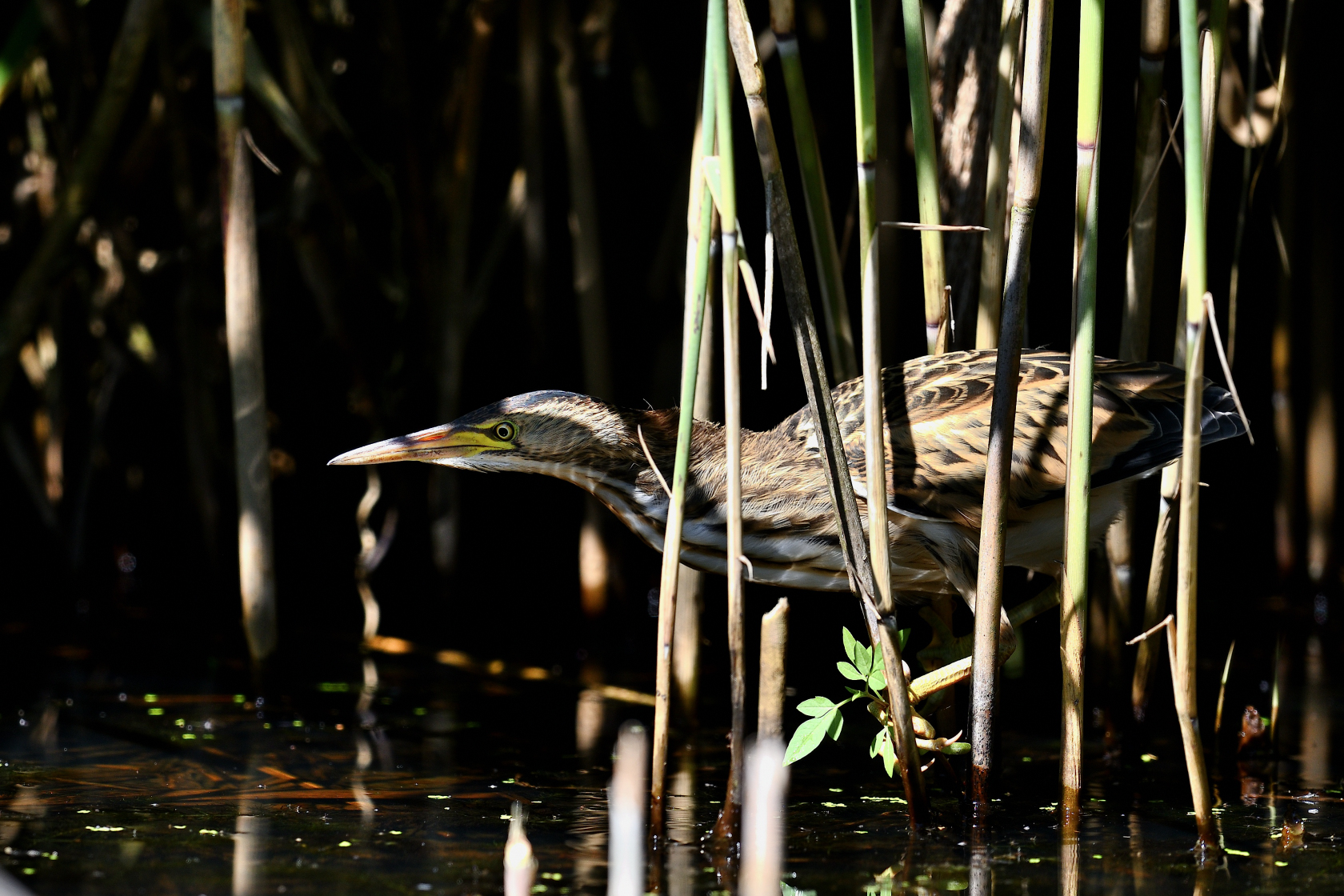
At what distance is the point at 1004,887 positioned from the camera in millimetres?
2355

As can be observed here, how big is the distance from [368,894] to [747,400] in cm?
284

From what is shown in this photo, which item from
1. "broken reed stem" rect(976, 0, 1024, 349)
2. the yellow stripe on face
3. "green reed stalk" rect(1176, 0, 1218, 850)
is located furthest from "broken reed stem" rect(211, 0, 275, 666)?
"green reed stalk" rect(1176, 0, 1218, 850)

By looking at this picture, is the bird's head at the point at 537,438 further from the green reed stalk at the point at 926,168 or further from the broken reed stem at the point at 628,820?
the broken reed stem at the point at 628,820

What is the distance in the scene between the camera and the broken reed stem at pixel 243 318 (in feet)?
10.9

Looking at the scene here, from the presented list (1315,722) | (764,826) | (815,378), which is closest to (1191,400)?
(815,378)

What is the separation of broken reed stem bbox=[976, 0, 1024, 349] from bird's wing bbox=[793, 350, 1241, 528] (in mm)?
152

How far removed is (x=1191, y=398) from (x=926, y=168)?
74 centimetres

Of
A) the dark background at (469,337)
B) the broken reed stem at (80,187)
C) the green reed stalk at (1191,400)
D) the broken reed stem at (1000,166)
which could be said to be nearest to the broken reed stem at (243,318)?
the broken reed stem at (80,187)

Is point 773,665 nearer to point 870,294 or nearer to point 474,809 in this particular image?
point 870,294

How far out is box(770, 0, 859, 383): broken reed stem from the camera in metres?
2.59

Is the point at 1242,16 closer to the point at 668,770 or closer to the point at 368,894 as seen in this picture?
the point at 668,770

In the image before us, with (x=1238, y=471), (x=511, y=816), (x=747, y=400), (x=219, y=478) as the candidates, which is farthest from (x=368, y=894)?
(x=1238, y=471)

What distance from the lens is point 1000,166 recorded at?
2.81 meters

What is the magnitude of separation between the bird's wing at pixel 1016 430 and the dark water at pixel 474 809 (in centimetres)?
65
